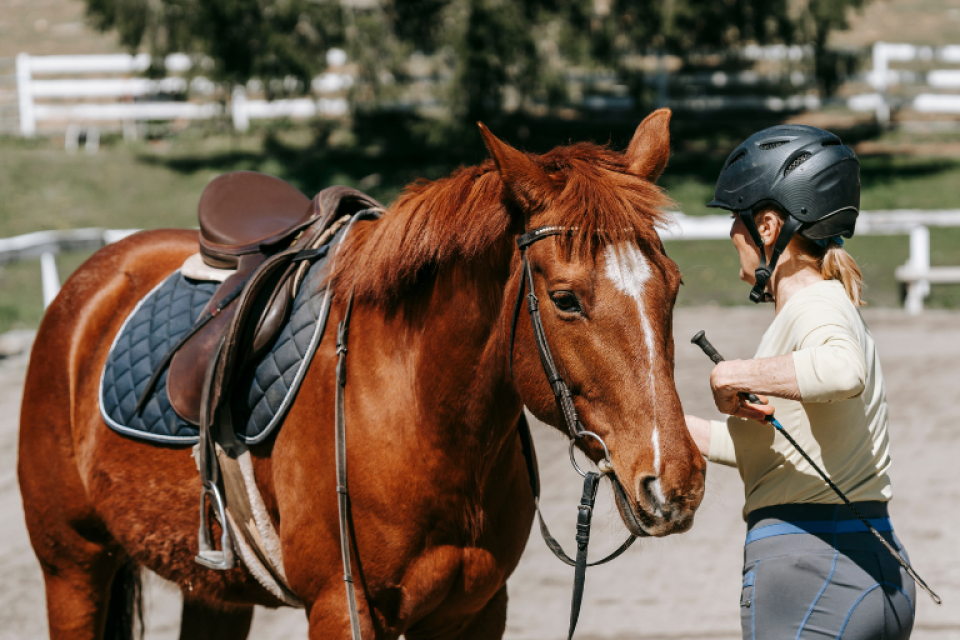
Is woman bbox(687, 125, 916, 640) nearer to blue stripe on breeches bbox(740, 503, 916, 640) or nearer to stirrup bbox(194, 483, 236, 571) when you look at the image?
blue stripe on breeches bbox(740, 503, 916, 640)

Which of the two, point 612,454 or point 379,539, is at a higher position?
point 612,454

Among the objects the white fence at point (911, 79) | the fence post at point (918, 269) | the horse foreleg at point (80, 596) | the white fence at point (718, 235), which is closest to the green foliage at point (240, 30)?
the white fence at point (718, 235)

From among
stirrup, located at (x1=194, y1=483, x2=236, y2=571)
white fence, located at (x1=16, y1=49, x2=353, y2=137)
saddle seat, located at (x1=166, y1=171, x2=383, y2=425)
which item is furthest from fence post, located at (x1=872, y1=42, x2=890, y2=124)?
stirrup, located at (x1=194, y1=483, x2=236, y2=571)

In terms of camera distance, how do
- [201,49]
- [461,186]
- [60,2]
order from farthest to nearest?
[60,2], [201,49], [461,186]

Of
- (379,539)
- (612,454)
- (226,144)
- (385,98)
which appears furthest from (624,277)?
(226,144)

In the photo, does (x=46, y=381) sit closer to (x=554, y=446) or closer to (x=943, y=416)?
(x=554, y=446)

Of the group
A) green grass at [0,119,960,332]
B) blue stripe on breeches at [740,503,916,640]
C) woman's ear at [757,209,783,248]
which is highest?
woman's ear at [757,209,783,248]

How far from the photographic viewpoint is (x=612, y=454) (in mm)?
1881

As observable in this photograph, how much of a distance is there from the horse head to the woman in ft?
0.97

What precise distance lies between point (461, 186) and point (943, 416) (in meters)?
5.72

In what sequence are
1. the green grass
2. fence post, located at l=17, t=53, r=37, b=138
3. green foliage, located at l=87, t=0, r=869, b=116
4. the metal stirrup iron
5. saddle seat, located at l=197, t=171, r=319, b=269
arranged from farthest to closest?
fence post, located at l=17, t=53, r=37, b=138 → green foliage, located at l=87, t=0, r=869, b=116 → the green grass → saddle seat, located at l=197, t=171, r=319, b=269 → the metal stirrup iron

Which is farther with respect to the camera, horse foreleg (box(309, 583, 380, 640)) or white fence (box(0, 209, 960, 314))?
white fence (box(0, 209, 960, 314))

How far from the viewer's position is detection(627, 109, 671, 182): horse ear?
217 centimetres

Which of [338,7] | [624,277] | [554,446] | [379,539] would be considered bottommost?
[554,446]
